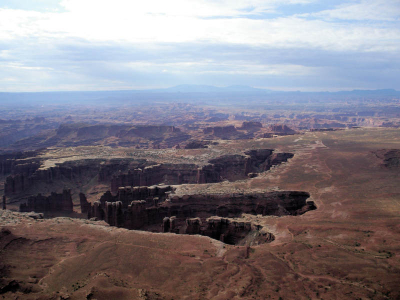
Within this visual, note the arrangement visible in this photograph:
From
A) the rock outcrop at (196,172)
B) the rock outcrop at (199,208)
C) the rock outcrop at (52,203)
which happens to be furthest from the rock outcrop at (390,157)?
the rock outcrop at (52,203)

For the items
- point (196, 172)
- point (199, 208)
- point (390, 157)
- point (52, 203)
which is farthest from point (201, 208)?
point (390, 157)

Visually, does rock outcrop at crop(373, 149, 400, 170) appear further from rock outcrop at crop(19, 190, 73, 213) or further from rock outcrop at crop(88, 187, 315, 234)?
rock outcrop at crop(19, 190, 73, 213)

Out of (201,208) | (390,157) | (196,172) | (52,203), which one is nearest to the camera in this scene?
(201,208)

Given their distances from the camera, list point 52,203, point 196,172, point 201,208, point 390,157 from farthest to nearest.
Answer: point 196,172 < point 390,157 < point 52,203 < point 201,208

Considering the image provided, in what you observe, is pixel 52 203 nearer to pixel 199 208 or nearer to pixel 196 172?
pixel 196 172

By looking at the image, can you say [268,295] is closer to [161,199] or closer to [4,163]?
[161,199]

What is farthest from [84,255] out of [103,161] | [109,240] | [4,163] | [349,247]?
[4,163]

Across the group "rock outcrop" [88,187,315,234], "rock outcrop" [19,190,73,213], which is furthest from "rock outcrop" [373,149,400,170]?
"rock outcrop" [19,190,73,213]

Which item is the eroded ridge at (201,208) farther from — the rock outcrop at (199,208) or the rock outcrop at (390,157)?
the rock outcrop at (390,157)
